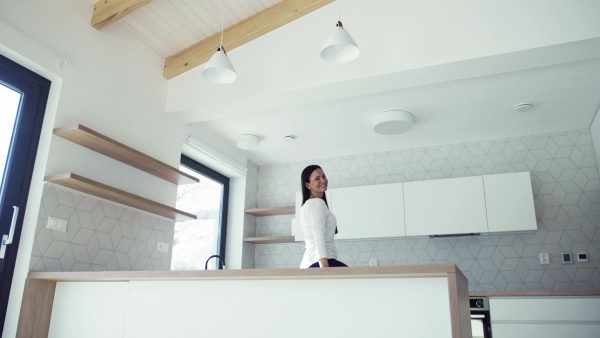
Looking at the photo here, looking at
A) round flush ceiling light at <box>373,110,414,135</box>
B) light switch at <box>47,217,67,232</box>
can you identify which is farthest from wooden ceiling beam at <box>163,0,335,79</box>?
light switch at <box>47,217,67,232</box>

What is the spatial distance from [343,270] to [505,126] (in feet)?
10.3

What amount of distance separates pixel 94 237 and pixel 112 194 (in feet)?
1.01

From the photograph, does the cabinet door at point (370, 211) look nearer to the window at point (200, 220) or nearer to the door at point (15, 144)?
the window at point (200, 220)

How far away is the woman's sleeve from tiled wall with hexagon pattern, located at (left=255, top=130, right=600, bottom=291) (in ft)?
7.16

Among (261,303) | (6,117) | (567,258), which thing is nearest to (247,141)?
(6,117)

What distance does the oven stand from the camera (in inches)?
142

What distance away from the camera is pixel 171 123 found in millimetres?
3971

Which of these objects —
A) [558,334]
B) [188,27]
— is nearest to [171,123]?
[188,27]

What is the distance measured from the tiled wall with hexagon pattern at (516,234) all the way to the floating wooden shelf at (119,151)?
1.88 m

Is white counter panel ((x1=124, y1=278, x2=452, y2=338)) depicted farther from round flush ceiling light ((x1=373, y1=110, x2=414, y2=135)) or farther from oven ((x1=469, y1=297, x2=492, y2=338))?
round flush ceiling light ((x1=373, y1=110, x2=414, y2=135))

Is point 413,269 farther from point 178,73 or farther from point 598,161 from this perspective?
point 598,161

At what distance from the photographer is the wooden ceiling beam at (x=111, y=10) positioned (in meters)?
3.08

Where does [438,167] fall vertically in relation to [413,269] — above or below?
above

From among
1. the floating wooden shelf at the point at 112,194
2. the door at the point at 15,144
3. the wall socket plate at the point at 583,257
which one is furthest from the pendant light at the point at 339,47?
the wall socket plate at the point at 583,257
